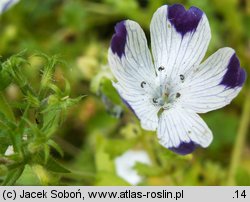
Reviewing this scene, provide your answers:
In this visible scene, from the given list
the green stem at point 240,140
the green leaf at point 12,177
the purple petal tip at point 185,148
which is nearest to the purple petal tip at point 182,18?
the purple petal tip at point 185,148

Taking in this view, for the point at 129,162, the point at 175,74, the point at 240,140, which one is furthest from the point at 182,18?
the point at 129,162

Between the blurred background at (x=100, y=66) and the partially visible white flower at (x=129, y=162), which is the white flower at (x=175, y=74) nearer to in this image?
the blurred background at (x=100, y=66)

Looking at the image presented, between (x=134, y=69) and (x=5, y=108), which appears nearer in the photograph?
(x=5, y=108)

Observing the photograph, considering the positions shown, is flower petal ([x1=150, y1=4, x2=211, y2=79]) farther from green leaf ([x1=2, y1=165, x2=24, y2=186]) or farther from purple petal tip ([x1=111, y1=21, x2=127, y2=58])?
green leaf ([x1=2, y1=165, x2=24, y2=186])

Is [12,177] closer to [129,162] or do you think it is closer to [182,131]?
[182,131]

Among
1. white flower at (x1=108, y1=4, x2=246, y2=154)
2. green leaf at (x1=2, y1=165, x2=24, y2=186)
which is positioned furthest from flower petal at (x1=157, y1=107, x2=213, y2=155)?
green leaf at (x1=2, y1=165, x2=24, y2=186)

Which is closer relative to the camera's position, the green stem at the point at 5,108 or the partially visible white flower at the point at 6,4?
the green stem at the point at 5,108
